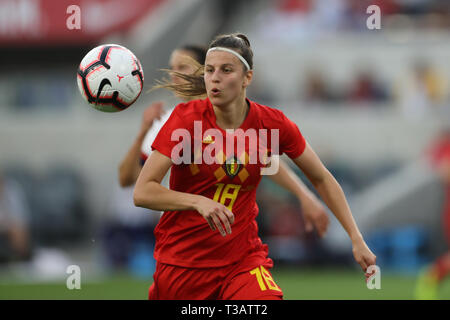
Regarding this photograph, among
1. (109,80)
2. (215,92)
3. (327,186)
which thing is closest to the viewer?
(215,92)

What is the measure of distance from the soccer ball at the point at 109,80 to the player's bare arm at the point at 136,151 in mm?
284

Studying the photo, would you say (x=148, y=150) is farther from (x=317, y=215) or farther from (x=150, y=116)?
(x=317, y=215)

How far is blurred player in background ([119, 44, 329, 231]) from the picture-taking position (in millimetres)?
5609

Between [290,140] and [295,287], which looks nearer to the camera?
[290,140]

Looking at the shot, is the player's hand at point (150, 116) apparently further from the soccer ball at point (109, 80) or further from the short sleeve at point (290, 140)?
the short sleeve at point (290, 140)

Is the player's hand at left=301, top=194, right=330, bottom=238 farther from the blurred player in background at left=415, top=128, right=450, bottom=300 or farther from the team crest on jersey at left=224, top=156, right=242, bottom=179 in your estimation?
the blurred player in background at left=415, top=128, right=450, bottom=300

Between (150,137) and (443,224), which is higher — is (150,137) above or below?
below

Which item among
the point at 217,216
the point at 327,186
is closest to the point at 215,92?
the point at 217,216

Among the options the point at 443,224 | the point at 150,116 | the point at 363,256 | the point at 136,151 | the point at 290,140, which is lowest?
the point at 363,256

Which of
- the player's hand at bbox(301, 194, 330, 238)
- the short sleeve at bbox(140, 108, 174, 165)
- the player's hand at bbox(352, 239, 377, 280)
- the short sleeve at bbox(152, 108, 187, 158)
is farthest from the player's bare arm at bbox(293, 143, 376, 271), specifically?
the short sleeve at bbox(140, 108, 174, 165)

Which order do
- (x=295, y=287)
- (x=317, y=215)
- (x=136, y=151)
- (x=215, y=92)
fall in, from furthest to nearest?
(x=295, y=287) < (x=136, y=151) < (x=317, y=215) < (x=215, y=92)

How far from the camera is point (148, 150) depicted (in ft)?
20.1

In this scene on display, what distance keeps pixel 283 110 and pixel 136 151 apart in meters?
9.18

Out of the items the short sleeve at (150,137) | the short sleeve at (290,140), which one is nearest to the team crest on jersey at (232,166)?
the short sleeve at (290,140)
